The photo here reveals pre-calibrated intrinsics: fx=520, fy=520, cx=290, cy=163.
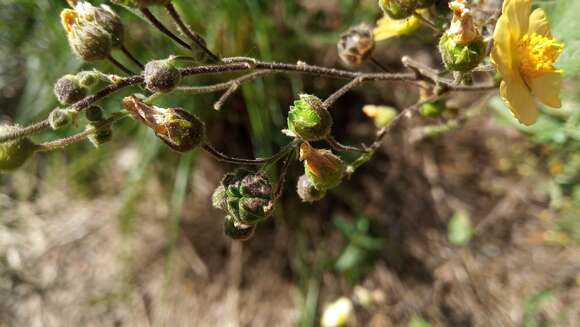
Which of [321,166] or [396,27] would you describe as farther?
[396,27]

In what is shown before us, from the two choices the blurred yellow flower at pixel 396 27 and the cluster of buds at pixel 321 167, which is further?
the blurred yellow flower at pixel 396 27

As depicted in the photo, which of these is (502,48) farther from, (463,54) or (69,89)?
(69,89)

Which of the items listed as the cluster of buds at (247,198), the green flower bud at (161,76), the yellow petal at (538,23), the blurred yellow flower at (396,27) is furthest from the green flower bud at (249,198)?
the yellow petal at (538,23)

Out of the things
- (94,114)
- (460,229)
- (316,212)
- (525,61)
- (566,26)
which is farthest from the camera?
(316,212)

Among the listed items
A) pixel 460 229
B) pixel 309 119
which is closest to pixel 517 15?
pixel 309 119

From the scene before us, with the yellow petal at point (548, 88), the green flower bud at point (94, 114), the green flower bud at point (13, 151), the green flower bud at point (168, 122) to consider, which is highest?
the green flower bud at point (13, 151)

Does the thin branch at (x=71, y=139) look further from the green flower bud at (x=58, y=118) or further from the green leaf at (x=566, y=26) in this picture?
the green leaf at (x=566, y=26)
